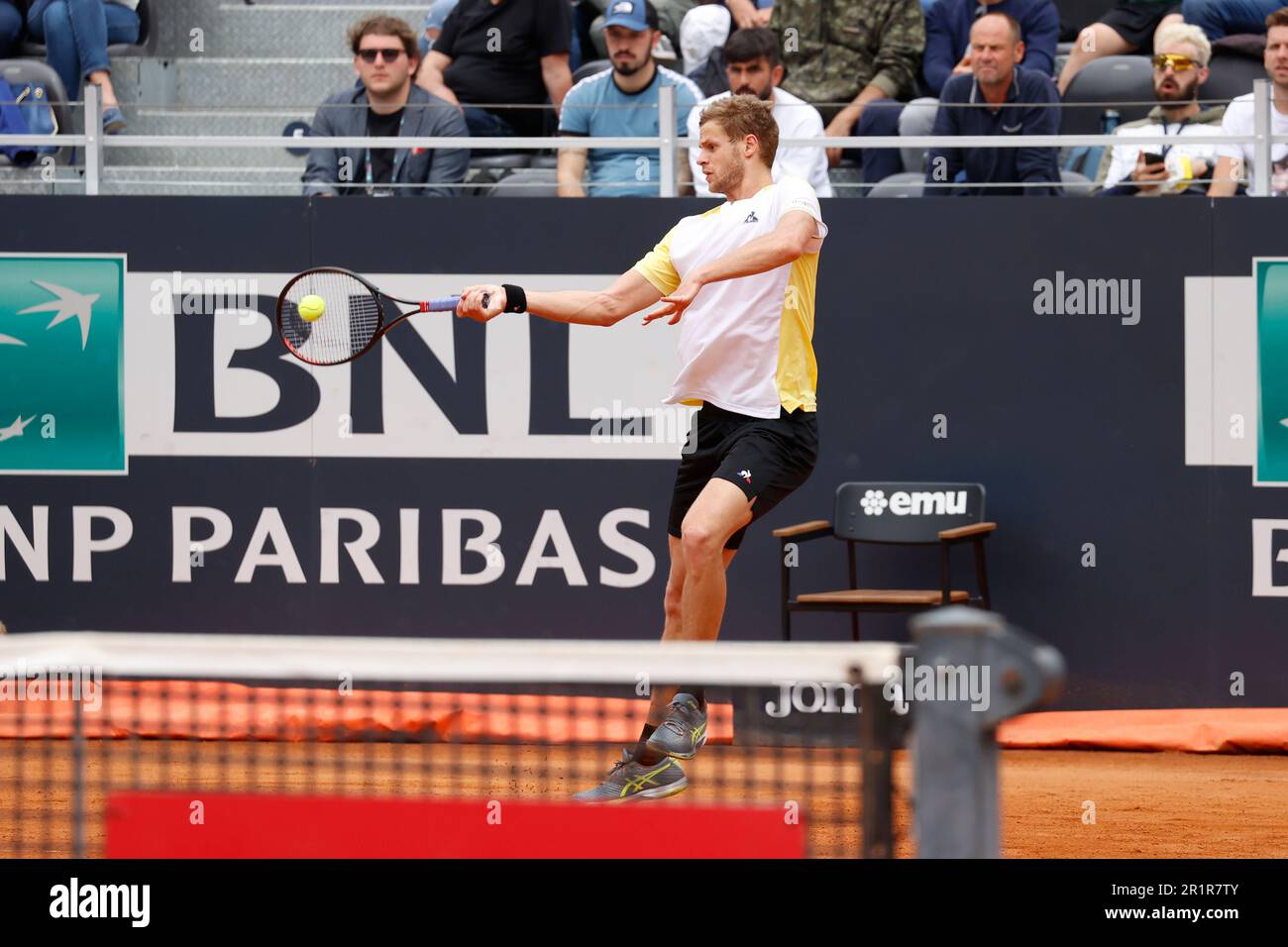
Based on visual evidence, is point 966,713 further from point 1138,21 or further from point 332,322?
point 1138,21

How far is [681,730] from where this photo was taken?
17.0ft

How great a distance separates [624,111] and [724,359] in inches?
114

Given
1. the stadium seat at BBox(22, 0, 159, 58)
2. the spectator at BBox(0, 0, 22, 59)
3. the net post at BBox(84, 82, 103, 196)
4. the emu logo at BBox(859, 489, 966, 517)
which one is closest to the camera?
the emu logo at BBox(859, 489, 966, 517)

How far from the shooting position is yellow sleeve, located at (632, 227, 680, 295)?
5.61 m

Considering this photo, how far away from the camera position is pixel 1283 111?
7.82 metres

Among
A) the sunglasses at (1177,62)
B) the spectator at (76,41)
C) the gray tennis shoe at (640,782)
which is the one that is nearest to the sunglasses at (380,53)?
the spectator at (76,41)

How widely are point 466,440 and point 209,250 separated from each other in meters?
1.47

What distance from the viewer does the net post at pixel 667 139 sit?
25.4 ft

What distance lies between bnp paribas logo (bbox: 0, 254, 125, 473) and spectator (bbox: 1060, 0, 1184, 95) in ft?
16.4

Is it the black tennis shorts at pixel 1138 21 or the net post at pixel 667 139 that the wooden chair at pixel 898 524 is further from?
the black tennis shorts at pixel 1138 21

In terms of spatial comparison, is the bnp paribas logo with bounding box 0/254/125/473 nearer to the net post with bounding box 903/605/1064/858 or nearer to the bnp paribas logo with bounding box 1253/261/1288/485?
the bnp paribas logo with bounding box 1253/261/1288/485

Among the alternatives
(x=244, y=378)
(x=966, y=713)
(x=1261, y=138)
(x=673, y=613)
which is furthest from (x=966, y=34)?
(x=966, y=713)

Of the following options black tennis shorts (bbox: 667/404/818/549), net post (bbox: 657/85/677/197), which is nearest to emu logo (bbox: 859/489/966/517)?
net post (bbox: 657/85/677/197)
